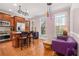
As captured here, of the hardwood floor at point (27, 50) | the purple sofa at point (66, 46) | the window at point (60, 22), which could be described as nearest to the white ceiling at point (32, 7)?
the window at point (60, 22)

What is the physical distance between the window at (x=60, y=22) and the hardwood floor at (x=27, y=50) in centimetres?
57

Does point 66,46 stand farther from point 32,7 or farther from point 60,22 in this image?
point 32,7

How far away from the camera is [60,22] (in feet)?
9.34

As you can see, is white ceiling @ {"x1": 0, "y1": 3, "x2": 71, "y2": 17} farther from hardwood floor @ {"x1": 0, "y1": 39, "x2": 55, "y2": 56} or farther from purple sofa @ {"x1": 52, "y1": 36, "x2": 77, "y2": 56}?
purple sofa @ {"x1": 52, "y1": 36, "x2": 77, "y2": 56}

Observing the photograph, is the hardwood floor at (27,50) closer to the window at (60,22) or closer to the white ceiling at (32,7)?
the window at (60,22)

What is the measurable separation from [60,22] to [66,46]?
0.75 meters

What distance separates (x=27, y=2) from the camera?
270 cm

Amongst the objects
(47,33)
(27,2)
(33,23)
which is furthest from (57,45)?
(27,2)

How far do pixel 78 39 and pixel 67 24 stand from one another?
46 centimetres

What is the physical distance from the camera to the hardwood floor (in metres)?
2.77

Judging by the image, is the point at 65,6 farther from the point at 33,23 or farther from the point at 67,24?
the point at 33,23

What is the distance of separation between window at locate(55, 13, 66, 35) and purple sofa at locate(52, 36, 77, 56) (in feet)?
0.98

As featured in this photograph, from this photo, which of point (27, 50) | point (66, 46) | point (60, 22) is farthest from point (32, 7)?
point (66, 46)

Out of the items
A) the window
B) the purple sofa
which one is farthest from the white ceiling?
the purple sofa
